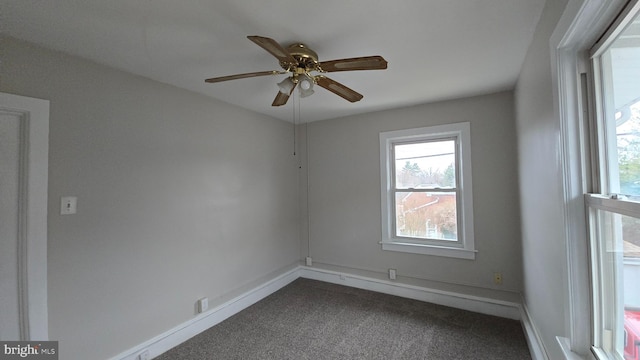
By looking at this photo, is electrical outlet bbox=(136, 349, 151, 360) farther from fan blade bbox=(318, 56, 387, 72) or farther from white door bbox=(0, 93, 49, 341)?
fan blade bbox=(318, 56, 387, 72)

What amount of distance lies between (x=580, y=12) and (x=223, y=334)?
10.5 ft

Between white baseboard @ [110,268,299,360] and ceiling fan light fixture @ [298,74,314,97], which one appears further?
white baseboard @ [110,268,299,360]

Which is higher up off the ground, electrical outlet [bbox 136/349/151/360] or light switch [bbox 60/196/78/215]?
light switch [bbox 60/196/78/215]

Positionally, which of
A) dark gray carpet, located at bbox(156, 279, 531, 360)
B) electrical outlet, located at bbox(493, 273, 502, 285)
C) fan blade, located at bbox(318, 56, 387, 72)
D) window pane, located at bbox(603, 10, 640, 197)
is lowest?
dark gray carpet, located at bbox(156, 279, 531, 360)

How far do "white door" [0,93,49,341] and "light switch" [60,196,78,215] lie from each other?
8 cm

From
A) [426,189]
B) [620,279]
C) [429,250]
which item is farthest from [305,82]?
[429,250]

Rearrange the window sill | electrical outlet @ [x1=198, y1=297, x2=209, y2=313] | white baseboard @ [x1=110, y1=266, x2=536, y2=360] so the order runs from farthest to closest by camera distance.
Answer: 1. the window sill
2. electrical outlet @ [x1=198, y1=297, x2=209, y2=313]
3. white baseboard @ [x1=110, y1=266, x2=536, y2=360]

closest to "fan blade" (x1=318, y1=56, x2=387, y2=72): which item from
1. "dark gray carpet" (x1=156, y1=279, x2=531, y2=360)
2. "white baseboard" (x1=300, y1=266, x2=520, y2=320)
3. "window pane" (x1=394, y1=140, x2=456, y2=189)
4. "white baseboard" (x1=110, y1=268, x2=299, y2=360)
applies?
"window pane" (x1=394, y1=140, x2=456, y2=189)

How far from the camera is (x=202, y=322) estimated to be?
2.49 meters

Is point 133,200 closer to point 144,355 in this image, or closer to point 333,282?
point 144,355

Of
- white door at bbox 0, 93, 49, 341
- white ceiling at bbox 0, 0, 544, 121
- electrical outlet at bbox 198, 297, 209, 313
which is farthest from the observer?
electrical outlet at bbox 198, 297, 209, 313

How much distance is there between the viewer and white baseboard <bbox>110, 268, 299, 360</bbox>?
2.08 meters

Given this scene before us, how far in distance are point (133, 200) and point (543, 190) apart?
9.69 ft

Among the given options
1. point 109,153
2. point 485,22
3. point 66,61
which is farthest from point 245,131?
point 485,22
